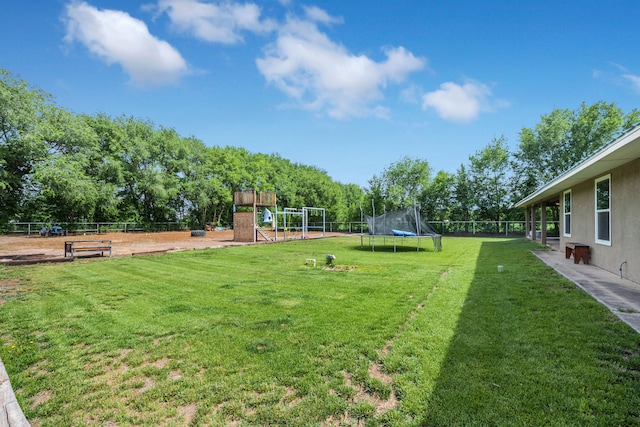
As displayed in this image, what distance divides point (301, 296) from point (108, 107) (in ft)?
120

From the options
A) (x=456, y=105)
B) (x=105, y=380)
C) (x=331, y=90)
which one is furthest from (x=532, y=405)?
(x=456, y=105)

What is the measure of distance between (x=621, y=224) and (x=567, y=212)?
612cm

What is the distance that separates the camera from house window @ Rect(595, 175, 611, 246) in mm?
7676

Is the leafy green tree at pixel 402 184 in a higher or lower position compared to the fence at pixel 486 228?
higher

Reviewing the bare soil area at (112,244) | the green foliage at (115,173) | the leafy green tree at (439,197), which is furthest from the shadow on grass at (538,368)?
the leafy green tree at (439,197)

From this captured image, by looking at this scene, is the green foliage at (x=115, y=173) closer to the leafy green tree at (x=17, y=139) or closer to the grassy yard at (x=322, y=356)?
the leafy green tree at (x=17, y=139)

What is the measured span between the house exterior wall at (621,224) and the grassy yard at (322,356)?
1.69m

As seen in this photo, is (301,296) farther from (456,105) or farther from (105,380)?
(456,105)

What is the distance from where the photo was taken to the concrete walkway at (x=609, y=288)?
4.36 m

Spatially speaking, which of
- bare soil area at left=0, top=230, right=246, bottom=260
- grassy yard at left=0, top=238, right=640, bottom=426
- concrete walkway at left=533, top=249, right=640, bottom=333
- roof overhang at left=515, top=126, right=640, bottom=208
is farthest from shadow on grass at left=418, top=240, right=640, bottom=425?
bare soil area at left=0, top=230, right=246, bottom=260

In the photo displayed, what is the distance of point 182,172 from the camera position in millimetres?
34938

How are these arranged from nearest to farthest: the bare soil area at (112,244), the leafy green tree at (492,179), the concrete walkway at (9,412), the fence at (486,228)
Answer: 1. the concrete walkway at (9,412)
2. the bare soil area at (112,244)
3. the fence at (486,228)
4. the leafy green tree at (492,179)

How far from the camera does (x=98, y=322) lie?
441 centimetres

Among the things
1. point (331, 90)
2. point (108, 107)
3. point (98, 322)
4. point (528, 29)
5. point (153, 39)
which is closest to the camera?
point (98, 322)
